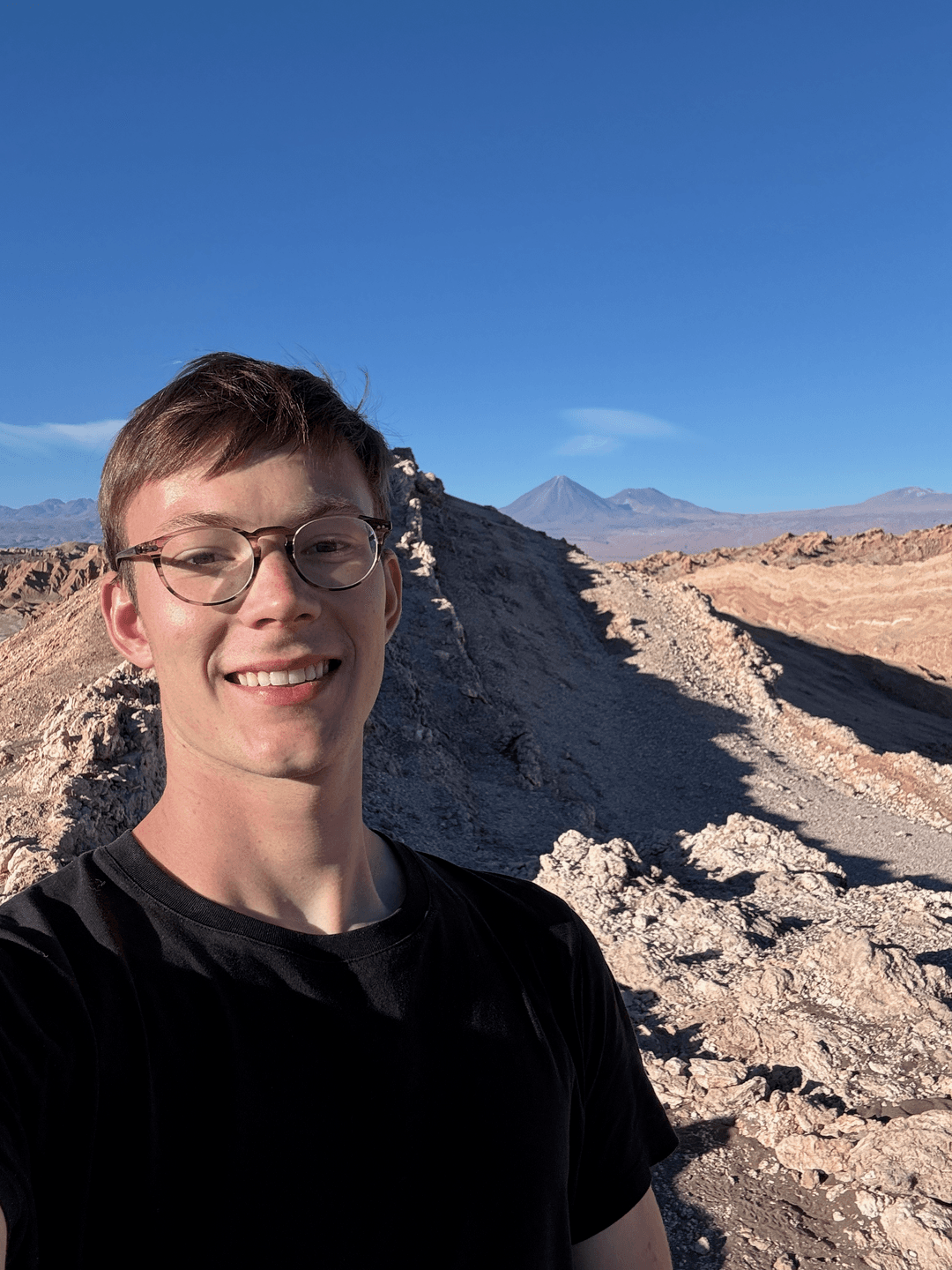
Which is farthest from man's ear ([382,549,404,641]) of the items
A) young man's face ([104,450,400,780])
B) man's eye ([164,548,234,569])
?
man's eye ([164,548,234,569])

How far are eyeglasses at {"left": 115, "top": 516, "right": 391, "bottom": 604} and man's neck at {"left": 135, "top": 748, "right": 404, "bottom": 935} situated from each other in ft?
0.97

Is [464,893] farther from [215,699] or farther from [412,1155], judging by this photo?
[215,699]

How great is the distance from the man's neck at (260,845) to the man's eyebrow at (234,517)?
0.39 metres

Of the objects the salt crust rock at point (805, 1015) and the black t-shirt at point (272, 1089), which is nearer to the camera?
the black t-shirt at point (272, 1089)

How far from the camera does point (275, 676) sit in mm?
1417

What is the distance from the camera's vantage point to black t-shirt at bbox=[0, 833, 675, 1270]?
3.63 ft

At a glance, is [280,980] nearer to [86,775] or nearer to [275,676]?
[275,676]

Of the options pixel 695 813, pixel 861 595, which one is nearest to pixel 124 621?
pixel 695 813

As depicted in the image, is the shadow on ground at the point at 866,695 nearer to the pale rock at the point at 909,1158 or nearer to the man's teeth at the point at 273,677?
the pale rock at the point at 909,1158

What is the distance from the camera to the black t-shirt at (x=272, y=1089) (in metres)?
1.11

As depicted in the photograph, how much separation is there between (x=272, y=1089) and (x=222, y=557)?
812mm

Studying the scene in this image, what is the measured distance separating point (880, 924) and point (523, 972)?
6.57 m

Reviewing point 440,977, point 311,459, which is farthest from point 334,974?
point 311,459

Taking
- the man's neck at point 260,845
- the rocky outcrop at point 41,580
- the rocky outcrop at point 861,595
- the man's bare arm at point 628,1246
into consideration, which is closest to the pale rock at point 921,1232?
the man's bare arm at point 628,1246
